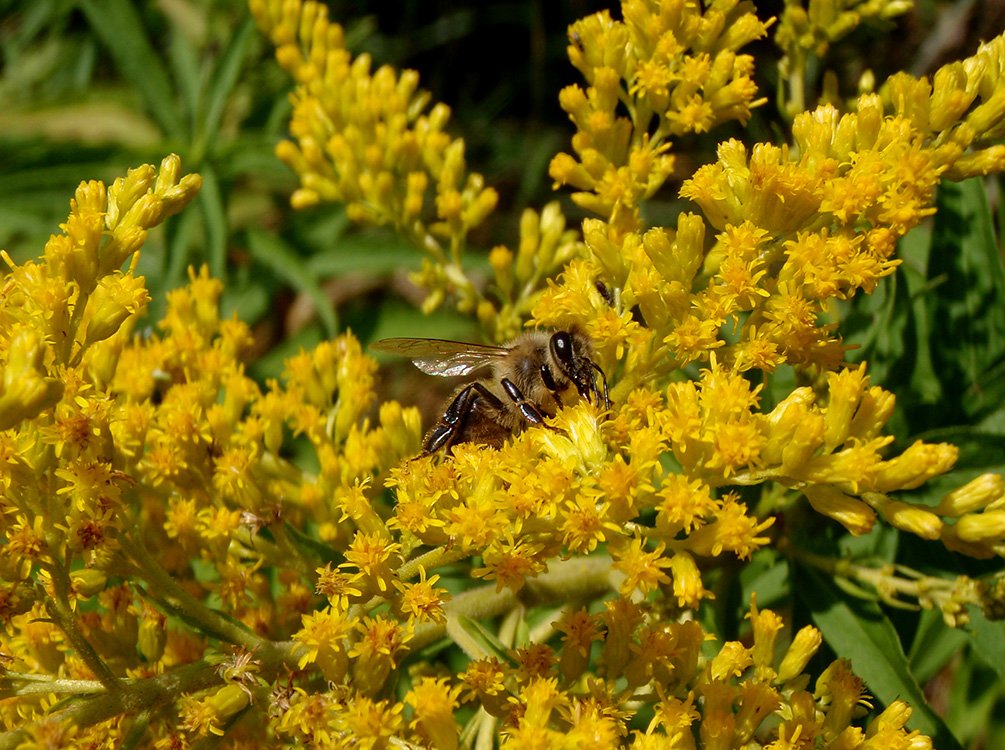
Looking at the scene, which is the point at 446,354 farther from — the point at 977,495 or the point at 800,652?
the point at 977,495

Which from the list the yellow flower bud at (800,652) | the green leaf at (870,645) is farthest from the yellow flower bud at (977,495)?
the green leaf at (870,645)

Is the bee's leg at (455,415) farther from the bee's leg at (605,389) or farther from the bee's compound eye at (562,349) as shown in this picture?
the bee's leg at (605,389)

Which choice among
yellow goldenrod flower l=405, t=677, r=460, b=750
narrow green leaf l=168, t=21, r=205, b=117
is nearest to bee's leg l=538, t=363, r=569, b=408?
yellow goldenrod flower l=405, t=677, r=460, b=750

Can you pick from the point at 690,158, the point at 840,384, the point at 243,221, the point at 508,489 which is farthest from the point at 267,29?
the point at 690,158

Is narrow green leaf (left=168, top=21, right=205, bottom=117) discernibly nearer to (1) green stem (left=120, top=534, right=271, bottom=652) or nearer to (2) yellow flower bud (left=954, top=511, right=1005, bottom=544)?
(1) green stem (left=120, top=534, right=271, bottom=652)

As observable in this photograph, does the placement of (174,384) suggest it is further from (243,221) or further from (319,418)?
(243,221)
